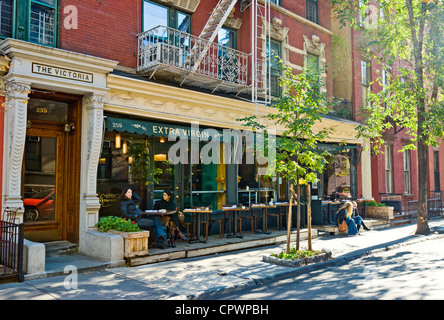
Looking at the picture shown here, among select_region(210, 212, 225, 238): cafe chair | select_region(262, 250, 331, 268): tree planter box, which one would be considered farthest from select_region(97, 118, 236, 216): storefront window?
select_region(262, 250, 331, 268): tree planter box

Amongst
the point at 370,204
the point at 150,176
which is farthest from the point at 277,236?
the point at 370,204

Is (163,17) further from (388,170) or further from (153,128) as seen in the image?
(388,170)

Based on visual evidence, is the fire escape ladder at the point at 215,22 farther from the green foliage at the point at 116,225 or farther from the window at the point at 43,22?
the green foliage at the point at 116,225

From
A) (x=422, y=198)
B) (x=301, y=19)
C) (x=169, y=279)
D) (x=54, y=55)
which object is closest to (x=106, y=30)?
(x=54, y=55)

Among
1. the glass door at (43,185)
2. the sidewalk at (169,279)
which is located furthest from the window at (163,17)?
the sidewalk at (169,279)

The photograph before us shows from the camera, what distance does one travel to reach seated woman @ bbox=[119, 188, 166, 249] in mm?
9609

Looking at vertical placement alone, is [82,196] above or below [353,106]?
below

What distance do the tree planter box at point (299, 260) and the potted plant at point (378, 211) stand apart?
893 centimetres

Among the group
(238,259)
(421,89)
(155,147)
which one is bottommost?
(238,259)

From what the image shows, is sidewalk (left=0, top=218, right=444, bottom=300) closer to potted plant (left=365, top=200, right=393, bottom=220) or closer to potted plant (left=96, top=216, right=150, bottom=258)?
potted plant (left=96, top=216, right=150, bottom=258)

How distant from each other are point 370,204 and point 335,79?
6483mm

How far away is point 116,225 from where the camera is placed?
9.02 meters

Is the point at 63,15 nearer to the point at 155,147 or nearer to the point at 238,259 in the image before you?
the point at 155,147

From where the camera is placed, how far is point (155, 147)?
11484 millimetres
